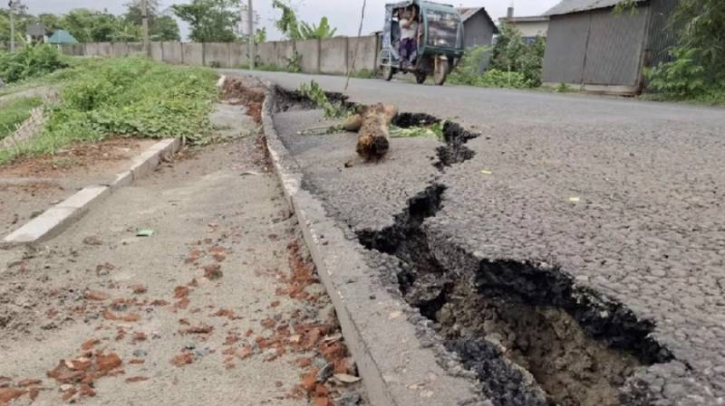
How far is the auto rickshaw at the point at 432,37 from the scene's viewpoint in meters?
15.0

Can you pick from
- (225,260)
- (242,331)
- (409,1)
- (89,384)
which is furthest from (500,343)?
(409,1)

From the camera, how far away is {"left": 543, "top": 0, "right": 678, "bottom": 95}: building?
1338 centimetres

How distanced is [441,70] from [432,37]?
0.93 m

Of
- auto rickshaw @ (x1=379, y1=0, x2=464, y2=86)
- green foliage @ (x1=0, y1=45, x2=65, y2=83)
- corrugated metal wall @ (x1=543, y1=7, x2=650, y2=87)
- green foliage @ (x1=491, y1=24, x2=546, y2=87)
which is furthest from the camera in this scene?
green foliage @ (x1=0, y1=45, x2=65, y2=83)

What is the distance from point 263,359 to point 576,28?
16.8 m

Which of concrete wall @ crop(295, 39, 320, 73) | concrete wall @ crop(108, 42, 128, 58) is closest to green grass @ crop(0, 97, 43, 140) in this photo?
concrete wall @ crop(295, 39, 320, 73)

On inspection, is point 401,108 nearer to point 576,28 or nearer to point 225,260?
point 225,260

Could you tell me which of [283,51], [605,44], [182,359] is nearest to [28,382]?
[182,359]

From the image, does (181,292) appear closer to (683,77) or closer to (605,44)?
(683,77)

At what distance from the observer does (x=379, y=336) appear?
1.63m

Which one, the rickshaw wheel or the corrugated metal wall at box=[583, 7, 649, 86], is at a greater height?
the corrugated metal wall at box=[583, 7, 649, 86]

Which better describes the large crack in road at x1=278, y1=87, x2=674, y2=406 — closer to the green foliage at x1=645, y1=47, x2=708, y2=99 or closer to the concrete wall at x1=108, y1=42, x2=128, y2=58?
the green foliage at x1=645, y1=47, x2=708, y2=99

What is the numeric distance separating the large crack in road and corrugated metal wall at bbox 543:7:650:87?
13.3 meters

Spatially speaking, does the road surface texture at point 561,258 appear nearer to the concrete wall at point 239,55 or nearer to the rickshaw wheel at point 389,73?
the rickshaw wheel at point 389,73
